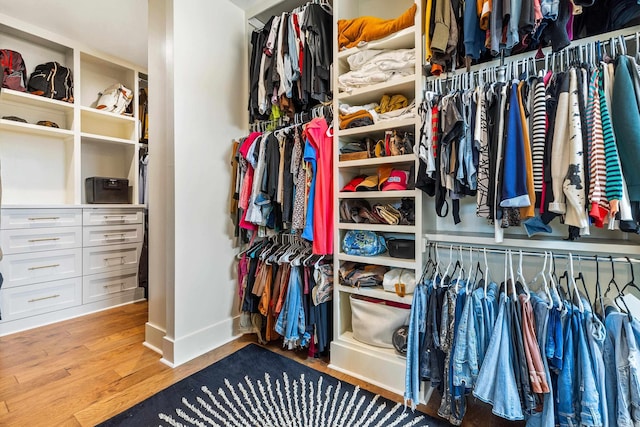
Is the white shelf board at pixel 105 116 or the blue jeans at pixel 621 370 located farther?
the white shelf board at pixel 105 116

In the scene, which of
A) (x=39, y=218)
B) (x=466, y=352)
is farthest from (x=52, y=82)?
(x=466, y=352)

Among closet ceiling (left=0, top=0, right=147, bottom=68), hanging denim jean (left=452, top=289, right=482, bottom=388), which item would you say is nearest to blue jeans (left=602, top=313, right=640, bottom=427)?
hanging denim jean (left=452, top=289, right=482, bottom=388)

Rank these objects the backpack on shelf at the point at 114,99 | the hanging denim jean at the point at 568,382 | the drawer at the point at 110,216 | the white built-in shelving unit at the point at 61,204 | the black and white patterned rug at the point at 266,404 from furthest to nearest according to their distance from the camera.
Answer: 1. the backpack on shelf at the point at 114,99
2. the drawer at the point at 110,216
3. the white built-in shelving unit at the point at 61,204
4. the black and white patterned rug at the point at 266,404
5. the hanging denim jean at the point at 568,382

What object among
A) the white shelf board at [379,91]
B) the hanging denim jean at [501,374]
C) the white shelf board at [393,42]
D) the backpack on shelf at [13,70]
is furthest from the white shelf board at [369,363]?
the backpack on shelf at [13,70]

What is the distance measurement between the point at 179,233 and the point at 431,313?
1.60 metres

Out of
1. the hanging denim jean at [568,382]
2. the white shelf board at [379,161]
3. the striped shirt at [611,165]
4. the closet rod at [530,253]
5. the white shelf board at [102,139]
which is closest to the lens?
the striped shirt at [611,165]

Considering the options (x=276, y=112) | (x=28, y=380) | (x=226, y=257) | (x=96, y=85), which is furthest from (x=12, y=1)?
(x=28, y=380)

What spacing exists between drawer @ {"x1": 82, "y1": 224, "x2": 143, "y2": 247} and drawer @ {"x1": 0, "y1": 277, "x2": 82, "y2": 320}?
1.20 ft

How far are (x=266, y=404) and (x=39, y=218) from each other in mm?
2491

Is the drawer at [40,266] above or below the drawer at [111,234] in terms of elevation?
below

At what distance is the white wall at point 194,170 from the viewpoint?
74.2 inches

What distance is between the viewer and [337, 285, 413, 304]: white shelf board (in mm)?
1562

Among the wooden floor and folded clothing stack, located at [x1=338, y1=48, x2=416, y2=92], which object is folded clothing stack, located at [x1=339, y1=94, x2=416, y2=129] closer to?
folded clothing stack, located at [x1=338, y1=48, x2=416, y2=92]

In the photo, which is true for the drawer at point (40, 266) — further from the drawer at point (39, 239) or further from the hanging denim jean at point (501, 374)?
the hanging denim jean at point (501, 374)
